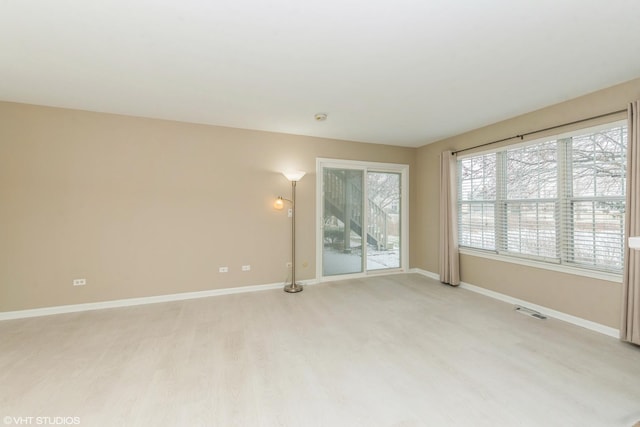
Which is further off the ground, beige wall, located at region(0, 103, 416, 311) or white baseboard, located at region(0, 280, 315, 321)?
beige wall, located at region(0, 103, 416, 311)

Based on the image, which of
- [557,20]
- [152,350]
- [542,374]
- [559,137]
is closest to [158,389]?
[152,350]

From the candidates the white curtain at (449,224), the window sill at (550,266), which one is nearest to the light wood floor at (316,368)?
the window sill at (550,266)

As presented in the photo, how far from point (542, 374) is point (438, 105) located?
9.58ft

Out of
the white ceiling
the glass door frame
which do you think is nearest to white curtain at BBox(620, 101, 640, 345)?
the white ceiling

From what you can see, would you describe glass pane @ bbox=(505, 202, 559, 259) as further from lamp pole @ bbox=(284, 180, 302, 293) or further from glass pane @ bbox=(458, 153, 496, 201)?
lamp pole @ bbox=(284, 180, 302, 293)

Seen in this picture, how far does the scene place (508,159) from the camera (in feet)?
12.7

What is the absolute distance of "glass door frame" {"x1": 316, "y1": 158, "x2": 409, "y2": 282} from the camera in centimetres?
473

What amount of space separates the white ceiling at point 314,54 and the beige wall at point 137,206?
1.62ft

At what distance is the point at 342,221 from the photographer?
4.98 meters

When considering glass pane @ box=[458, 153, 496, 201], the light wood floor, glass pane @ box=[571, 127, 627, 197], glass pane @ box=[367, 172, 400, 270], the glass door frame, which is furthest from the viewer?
glass pane @ box=[367, 172, 400, 270]

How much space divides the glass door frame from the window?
4.07 ft

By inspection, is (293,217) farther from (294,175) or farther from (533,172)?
(533,172)

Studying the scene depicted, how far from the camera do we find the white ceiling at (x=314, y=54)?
1750mm

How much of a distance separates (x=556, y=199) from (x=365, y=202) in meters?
2.74
